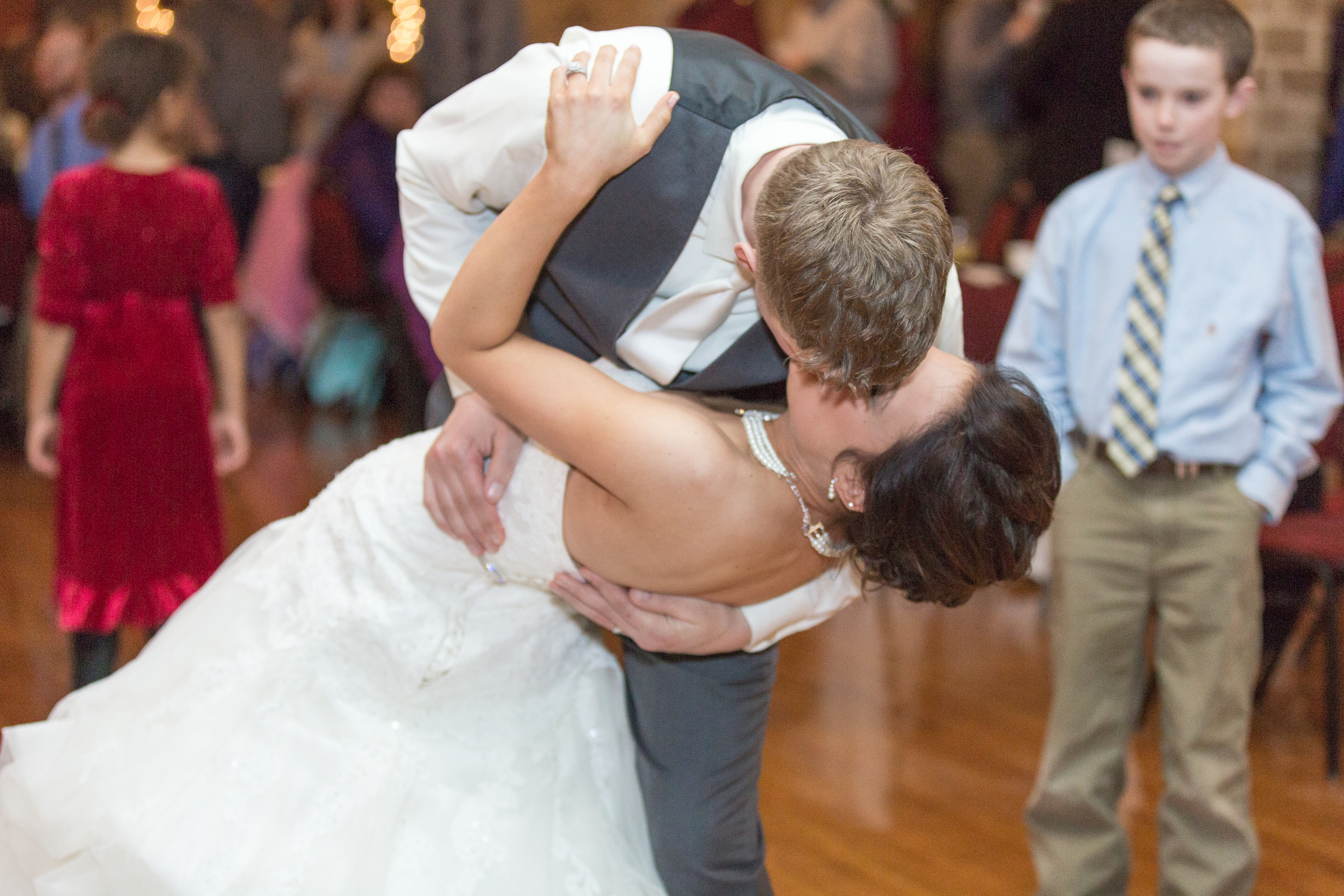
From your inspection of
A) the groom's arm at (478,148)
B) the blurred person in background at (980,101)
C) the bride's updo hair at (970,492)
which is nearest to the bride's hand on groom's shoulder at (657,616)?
the bride's updo hair at (970,492)

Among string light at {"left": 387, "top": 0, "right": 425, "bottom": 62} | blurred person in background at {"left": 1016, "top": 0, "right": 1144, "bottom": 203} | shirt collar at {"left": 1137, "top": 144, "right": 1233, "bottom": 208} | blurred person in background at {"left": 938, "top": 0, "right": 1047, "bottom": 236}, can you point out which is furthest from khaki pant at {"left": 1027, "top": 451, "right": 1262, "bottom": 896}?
string light at {"left": 387, "top": 0, "right": 425, "bottom": 62}

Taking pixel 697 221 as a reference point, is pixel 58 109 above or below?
below

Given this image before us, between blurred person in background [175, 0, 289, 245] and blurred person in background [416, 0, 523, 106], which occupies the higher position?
blurred person in background [416, 0, 523, 106]

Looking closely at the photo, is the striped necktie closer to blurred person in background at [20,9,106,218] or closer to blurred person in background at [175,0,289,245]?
blurred person in background at [20,9,106,218]

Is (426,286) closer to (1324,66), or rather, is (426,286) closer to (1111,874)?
(1111,874)

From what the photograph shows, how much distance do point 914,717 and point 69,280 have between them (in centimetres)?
227

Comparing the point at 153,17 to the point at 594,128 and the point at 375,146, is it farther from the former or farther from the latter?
the point at 594,128

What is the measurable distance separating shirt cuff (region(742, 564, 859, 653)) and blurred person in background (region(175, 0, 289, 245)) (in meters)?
5.44

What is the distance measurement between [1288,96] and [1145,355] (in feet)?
13.9

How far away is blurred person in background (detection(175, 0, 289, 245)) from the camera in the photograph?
674 centimetres

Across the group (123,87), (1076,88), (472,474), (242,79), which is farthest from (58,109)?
(472,474)

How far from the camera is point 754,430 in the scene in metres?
1.65

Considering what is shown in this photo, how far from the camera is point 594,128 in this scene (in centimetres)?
150

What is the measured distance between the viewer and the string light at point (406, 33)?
7.44 meters
